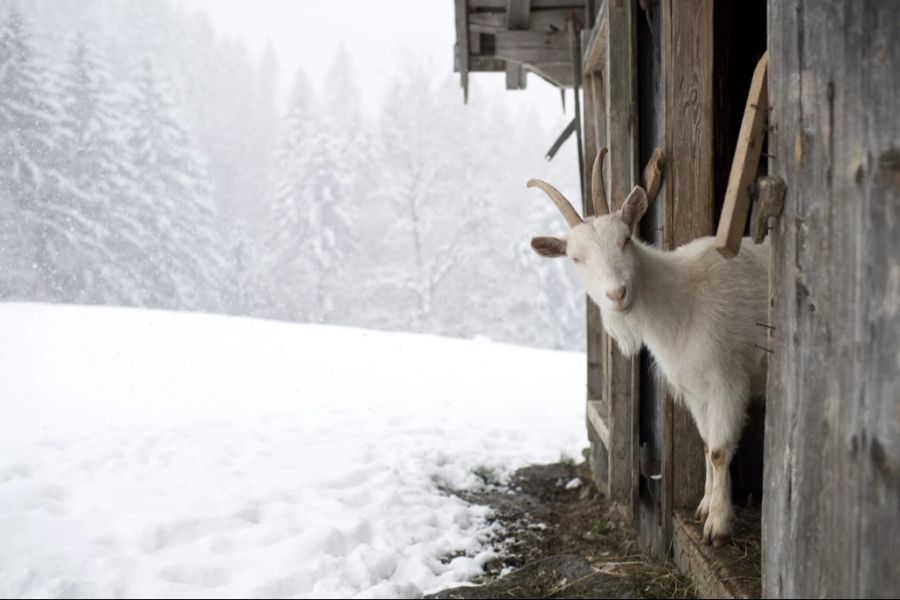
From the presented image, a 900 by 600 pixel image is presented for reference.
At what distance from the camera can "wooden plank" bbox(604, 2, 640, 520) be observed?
14.3ft

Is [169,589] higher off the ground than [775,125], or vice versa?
[775,125]

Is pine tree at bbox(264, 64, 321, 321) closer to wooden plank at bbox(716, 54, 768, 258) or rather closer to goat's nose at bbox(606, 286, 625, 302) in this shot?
goat's nose at bbox(606, 286, 625, 302)

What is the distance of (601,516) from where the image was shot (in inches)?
199

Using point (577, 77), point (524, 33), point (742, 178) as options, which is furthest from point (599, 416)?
point (524, 33)

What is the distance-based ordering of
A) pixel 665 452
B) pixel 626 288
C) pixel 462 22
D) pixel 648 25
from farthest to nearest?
1. pixel 462 22
2. pixel 648 25
3. pixel 665 452
4. pixel 626 288

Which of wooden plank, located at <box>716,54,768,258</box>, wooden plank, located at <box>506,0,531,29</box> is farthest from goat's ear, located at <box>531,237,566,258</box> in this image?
wooden plank, located at <box>506,0,531,29</box>

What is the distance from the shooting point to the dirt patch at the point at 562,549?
3404 mm

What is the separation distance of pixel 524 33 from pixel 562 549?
4.87 meters

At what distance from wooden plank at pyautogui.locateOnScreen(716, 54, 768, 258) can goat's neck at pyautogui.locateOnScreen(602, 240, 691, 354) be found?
0.91m

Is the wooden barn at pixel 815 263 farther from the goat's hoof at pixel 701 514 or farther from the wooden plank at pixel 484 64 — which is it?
the wooden plank at pixel 484 64

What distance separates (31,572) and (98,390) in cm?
572

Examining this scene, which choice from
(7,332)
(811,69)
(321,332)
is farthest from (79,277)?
(811,69)

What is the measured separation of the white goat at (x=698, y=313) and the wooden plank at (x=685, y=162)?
0.57 feet

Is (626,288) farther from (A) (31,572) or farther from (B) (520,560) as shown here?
(A) (31,572)
